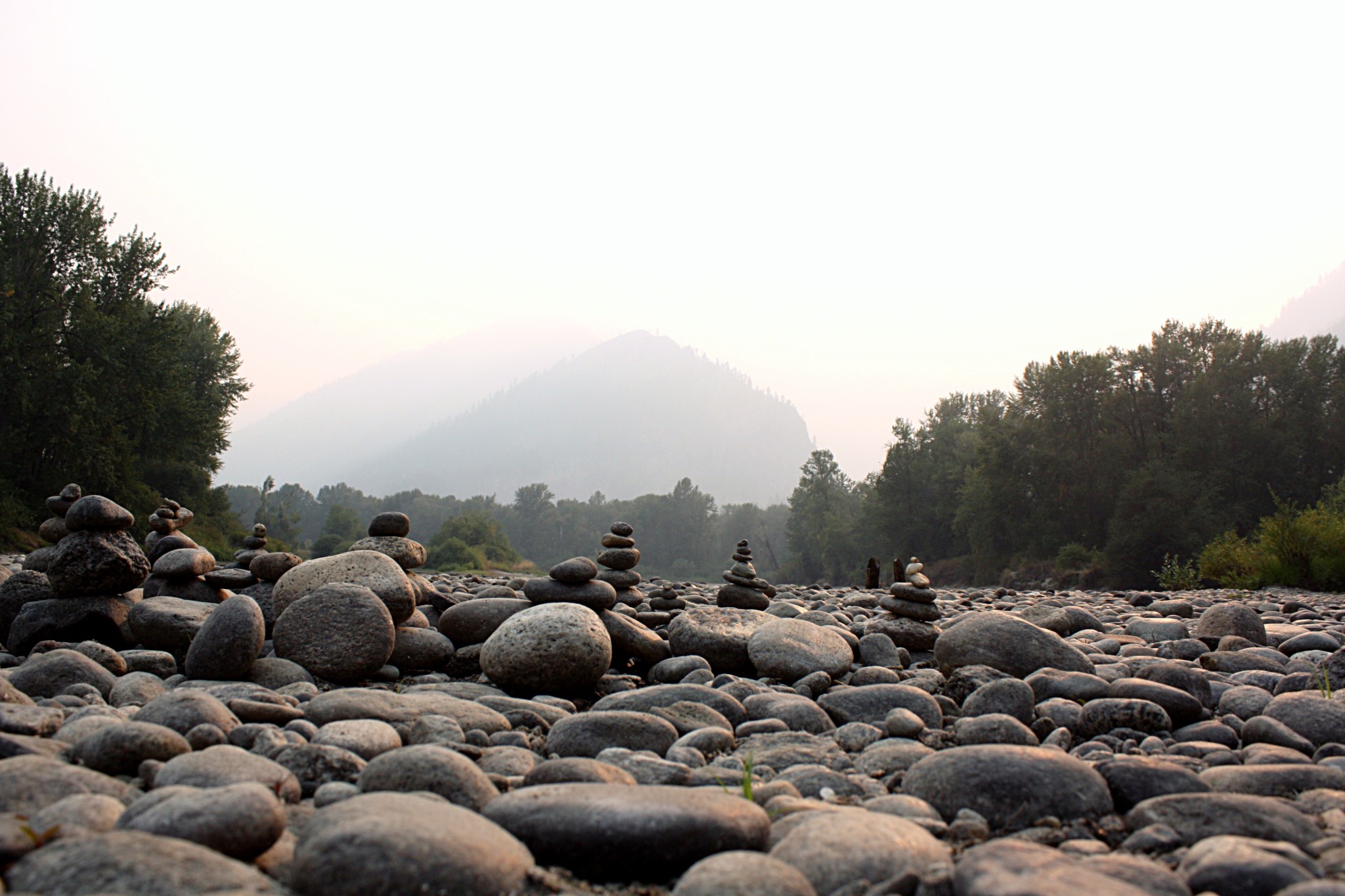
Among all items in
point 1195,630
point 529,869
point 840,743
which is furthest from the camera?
point 1195,630

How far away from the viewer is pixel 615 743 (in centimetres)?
372

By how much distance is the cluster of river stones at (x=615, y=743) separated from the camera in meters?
2.03

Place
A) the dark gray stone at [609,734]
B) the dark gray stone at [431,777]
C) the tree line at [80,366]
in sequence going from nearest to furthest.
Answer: the dark gray stone at [431,777] → the dark gray stone at [609,734] → the tree line at [80,366]

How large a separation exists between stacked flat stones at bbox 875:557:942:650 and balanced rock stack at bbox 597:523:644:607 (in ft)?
8.85

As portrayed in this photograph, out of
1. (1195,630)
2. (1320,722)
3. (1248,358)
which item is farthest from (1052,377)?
(1320,722)

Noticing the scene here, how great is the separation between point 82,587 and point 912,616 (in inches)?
286

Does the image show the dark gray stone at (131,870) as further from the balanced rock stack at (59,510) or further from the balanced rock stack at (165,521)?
the balanced rock stack at (165,521)

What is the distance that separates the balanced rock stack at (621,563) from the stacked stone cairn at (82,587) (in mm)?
4231

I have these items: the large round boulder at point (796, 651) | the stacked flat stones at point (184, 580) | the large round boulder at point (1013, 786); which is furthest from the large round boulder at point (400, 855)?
the stacked flat stones at point (184, 580)

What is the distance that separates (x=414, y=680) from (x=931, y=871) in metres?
4.69

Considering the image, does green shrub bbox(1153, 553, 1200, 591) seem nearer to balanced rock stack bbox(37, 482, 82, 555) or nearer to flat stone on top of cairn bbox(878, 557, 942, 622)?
flat stone on top of cairn bbox(878, 557, 942, 622)

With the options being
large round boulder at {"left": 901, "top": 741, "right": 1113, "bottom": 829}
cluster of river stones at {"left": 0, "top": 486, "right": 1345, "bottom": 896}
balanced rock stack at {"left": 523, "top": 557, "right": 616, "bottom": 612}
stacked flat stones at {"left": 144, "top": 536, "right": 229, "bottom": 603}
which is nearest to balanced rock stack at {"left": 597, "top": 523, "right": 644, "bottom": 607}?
cluster of river stones at {"left": 0, "top": 486, "right": 1345, "bottom": 896}

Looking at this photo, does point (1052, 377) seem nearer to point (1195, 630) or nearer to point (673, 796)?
point (1195, 630)

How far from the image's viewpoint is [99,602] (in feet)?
20.1
